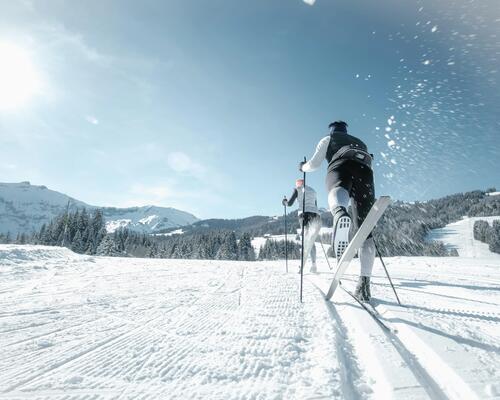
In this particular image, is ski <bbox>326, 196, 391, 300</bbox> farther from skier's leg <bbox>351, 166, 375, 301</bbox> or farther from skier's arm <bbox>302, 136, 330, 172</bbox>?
skier's arm <bbox>302, 136, 330, 172</bbox>

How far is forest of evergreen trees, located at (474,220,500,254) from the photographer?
86188mm

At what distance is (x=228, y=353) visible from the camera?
1667 mm

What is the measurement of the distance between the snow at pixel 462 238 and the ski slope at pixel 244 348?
10167cm

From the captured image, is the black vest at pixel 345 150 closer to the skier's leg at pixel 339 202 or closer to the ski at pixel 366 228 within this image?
the skier's leg at pixel 339 202

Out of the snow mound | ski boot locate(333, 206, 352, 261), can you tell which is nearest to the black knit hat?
ski boot locate(333, 206, 352, 261)

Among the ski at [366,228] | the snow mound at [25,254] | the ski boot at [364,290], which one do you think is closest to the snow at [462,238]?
the ski boot at [364,290]

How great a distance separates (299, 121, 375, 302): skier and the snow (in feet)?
330

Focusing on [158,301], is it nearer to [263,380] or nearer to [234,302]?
[234,302]

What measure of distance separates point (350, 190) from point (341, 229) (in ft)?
2.08

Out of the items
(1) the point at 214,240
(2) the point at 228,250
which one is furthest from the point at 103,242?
(1) the point at 214,240

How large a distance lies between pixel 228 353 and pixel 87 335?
1.12m

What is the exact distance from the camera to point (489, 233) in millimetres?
94875

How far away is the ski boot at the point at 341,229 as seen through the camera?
3094 millimetres

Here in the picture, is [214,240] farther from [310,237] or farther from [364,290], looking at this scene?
[364,290]
